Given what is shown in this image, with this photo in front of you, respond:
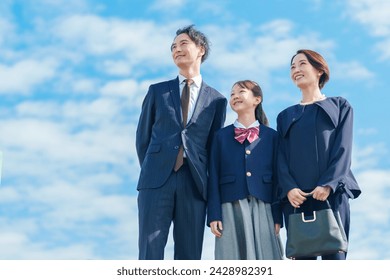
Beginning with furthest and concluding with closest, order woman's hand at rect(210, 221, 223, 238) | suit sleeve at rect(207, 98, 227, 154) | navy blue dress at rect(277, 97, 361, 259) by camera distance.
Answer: suit sleeve at rect(207, 98, 227, 154), woman's hand at rect(210, 221, 223, 238), navy blue dress at rect(277, 97, 361, 259)

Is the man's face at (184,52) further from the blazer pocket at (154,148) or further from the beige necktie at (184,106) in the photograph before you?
the blazer pocket at (154,148)

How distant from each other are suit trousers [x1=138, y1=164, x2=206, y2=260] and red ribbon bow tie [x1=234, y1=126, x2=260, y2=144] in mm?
646

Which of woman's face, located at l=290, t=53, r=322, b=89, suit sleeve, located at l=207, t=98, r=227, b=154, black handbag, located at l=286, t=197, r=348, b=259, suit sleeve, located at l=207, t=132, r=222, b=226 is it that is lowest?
black handbag, located at l=286, t=197, r=348, b=259

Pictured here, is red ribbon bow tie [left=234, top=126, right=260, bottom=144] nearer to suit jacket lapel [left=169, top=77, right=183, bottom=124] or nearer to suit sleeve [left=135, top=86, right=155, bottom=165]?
suit jacket lapel [left=169, top=77, right=183, bottom=124]

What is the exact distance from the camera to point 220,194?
7109 mm

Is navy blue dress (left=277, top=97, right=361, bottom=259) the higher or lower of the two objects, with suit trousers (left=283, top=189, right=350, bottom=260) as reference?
higher

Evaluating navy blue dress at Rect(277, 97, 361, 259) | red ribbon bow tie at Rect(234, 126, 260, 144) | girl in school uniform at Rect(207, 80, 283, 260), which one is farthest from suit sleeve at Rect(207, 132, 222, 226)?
navy blue dress at Rect(277, 97, 361, 259)

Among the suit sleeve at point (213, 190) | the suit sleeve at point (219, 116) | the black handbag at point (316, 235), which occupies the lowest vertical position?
the black handbag at point (316, 235)

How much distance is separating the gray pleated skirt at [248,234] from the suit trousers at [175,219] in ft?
0.75

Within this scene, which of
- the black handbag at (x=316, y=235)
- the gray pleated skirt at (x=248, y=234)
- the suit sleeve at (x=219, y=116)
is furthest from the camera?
the suit sleeve at (x=219, y=116)

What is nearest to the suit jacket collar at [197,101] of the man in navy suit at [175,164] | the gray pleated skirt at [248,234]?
the man in navy suit at [175,164]

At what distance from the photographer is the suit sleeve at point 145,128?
7477mm

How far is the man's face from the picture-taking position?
770cm
